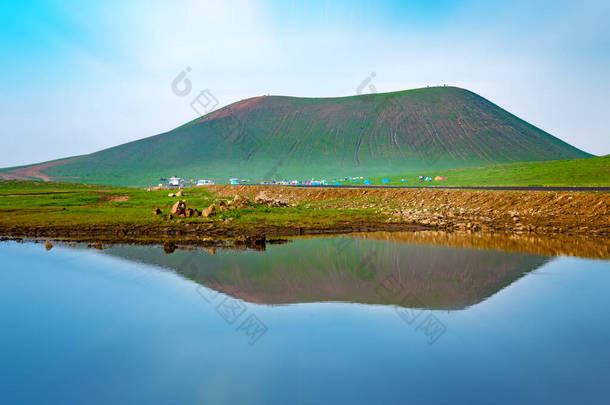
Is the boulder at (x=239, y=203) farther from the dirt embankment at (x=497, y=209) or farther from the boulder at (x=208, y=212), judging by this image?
the dirt embankment at (x=497, y=209)

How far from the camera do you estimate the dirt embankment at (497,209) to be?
31.0 m

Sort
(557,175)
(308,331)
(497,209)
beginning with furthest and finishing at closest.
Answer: (557,175), (497,209), (308,331)

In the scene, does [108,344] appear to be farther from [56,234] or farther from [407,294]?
[56,234]

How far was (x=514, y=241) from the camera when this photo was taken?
2634cm

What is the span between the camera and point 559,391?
310 inches

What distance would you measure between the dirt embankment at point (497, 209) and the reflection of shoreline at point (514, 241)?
254cm

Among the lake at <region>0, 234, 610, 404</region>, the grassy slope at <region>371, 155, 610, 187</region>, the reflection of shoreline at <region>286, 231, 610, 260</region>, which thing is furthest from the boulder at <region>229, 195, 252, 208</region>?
the grassy slope at <region>371, 155, 610, 187</region>

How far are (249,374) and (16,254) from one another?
22.2 metres

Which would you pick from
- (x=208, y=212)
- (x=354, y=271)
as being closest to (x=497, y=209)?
(x=354, y=271)

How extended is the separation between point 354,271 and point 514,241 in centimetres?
1332

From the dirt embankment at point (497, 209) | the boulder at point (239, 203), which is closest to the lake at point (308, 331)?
the dirt embankment at point (497, 209)

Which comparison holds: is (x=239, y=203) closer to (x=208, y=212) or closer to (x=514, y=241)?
(x=208, y=212)

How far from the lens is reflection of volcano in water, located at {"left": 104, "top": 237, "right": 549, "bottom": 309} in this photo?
14828mm

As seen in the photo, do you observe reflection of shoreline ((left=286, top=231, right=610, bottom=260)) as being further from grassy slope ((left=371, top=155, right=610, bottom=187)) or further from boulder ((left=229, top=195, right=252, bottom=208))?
grassy slope ((left=371, top=155, right=610, bottom=187))
